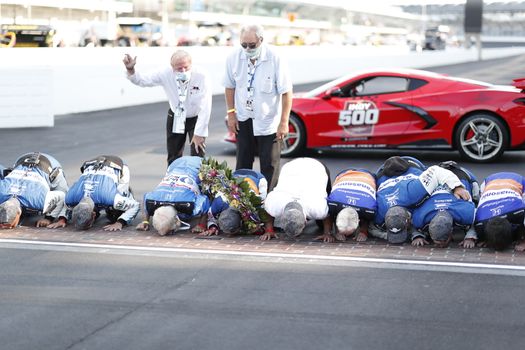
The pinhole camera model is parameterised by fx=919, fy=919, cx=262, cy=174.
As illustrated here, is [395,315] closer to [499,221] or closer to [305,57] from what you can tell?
[499,221]

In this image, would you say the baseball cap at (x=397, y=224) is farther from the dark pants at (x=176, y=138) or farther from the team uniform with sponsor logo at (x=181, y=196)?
the dark pants at (x=176, y=138)

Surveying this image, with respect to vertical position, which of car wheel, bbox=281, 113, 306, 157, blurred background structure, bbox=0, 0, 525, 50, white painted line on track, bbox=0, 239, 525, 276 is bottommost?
white painted line on track, bbox=0, 239, 525, 276

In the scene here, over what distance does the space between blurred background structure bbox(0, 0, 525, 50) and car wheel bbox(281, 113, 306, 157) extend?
23.7 meters

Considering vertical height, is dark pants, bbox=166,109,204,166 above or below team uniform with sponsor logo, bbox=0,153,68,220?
above

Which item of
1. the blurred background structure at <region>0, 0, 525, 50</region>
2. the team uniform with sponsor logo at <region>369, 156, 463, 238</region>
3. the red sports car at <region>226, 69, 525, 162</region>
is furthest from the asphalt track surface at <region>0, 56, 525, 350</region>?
the blurred background structure at <region>0, 0, 525, 50</region>

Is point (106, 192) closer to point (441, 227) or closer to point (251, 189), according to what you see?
point (251, 189)

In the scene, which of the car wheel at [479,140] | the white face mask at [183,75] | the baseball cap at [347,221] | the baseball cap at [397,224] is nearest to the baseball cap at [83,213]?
the white face mask at [183,75]

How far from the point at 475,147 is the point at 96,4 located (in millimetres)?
49319

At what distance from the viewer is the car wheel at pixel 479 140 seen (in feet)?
41.7

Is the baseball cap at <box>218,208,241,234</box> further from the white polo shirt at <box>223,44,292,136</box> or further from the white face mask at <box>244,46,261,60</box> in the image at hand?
the white face mask at <box>244,46,261,60</box>

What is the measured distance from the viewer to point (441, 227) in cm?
759

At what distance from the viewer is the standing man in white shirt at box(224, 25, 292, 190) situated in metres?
9.02

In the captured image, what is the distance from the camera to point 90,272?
7.05 m

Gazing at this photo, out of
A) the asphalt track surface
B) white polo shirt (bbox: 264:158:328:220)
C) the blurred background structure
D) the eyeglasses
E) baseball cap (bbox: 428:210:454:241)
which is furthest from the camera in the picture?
the blurred background structure
